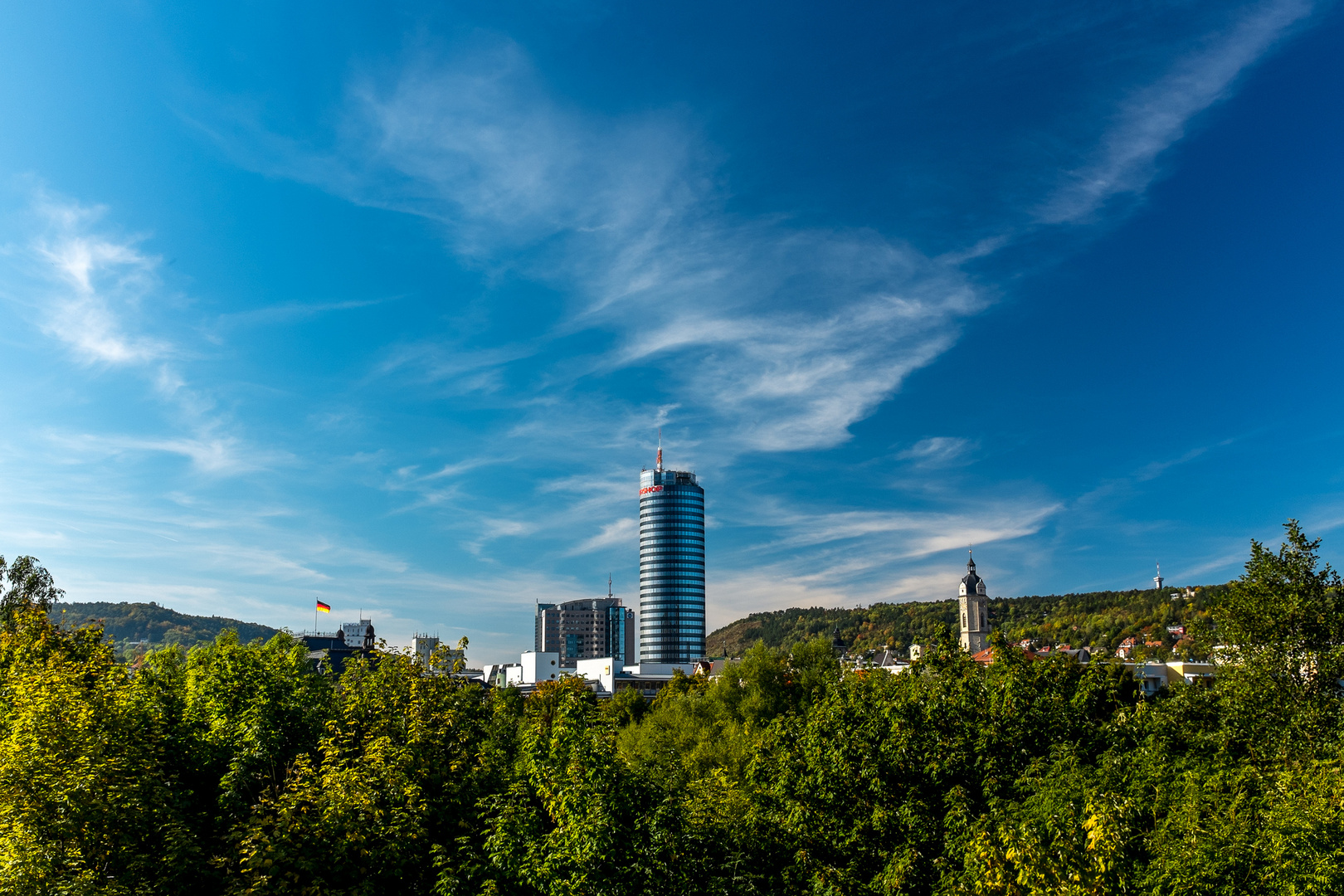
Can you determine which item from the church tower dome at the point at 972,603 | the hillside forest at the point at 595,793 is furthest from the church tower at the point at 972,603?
the hillside forest at the point at 595,793

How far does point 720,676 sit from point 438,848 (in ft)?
235

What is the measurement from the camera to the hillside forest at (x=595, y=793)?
19.7 m

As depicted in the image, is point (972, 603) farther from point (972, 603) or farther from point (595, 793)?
point (595, 793)

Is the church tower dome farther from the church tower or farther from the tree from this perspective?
the tree

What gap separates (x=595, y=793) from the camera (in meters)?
21.7

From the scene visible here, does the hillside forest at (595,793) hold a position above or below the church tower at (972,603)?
below

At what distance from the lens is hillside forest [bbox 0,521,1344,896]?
1972 cm

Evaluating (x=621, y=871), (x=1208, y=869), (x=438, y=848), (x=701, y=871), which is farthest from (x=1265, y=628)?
(x=438, y=848)

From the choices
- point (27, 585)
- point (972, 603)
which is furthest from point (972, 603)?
point (27, 585)

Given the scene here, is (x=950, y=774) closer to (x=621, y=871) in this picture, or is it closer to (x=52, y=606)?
(x=621, y=871)

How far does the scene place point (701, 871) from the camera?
2183cm

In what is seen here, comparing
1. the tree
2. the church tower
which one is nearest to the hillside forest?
the tree

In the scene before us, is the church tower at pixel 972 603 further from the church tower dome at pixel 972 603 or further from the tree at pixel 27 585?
the tree at pixel 27 585

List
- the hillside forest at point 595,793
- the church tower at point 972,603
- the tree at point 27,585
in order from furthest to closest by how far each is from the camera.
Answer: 1. the church tower at point 972,603
2. the tree at point 27,585
3. the hillside forest at point 595,793
